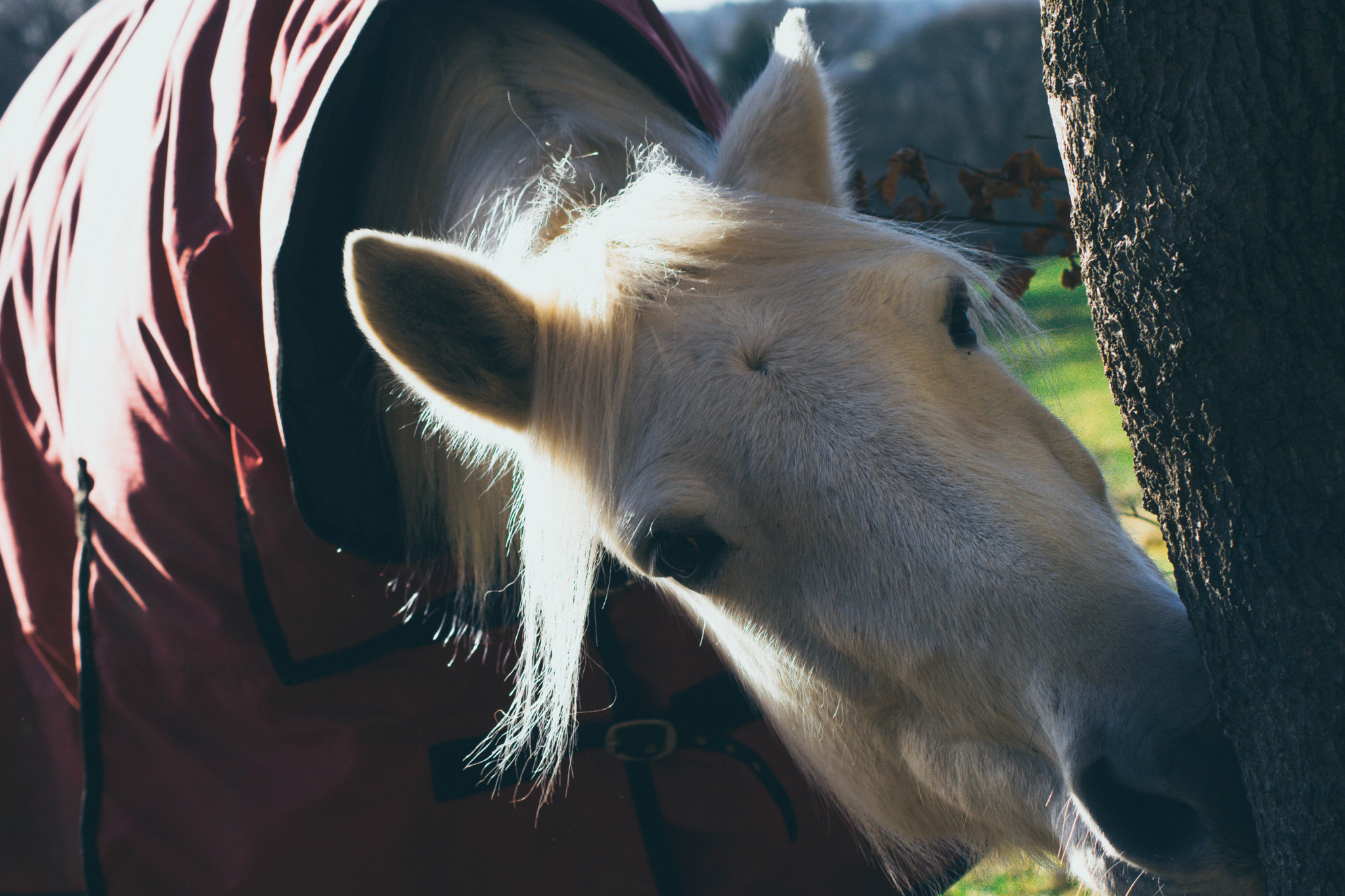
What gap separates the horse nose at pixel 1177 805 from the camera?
2.76 feet

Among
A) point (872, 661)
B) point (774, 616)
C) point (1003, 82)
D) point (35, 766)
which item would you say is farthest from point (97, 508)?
point (1003, 82)

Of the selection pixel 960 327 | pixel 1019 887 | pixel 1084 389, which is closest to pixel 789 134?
pixel 960 327

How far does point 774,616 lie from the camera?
114cm

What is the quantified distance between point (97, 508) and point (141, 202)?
1.67 feet

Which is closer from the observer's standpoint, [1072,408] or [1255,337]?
[1255,337]

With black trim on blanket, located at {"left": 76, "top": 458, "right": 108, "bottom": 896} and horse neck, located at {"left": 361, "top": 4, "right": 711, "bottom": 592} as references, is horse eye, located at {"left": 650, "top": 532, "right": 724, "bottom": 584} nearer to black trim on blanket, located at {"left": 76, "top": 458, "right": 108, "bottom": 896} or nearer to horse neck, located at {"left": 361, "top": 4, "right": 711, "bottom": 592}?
horse neck, located at {"left": 361, "top": 4, "right": 711, "bottom": 592}

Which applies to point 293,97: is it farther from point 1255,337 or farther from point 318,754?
point 1255,337

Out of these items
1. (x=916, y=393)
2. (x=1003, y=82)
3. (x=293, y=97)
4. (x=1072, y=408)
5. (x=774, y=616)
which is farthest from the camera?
(x=1003, y=82)

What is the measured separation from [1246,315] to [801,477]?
17.7 inches

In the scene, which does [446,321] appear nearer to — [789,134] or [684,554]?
[684,554]

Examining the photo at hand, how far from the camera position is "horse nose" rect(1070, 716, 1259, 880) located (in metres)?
0.84

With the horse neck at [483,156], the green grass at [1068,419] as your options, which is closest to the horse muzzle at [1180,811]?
the green grass at [1068,419]

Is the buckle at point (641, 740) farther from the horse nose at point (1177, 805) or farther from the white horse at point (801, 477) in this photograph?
the horse nose at point (1177, 805)

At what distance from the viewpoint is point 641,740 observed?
4.94 ft
